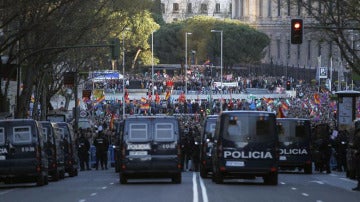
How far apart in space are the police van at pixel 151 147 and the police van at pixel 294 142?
10.4 meters

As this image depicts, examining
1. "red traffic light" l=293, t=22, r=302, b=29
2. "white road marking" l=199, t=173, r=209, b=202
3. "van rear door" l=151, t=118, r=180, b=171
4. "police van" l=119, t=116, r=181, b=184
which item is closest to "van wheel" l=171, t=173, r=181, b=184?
"police van" l=119, t=116, r=181, b=184

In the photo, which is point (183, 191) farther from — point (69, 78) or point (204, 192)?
point (69, 78)

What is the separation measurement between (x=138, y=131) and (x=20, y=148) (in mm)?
3457

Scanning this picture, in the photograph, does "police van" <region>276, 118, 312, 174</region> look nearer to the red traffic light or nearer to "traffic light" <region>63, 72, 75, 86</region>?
the red traffic light

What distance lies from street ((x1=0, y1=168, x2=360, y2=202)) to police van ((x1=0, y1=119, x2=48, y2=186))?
1.80 feet

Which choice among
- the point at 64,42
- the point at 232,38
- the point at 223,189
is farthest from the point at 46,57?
the point at 232,38

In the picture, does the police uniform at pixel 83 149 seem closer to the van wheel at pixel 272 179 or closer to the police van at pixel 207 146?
the police van at pixel 207 146

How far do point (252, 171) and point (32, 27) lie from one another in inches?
429

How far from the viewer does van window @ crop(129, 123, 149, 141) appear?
3750cm

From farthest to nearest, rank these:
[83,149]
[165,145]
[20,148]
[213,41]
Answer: [213,41] → [83,149] → [165,145] → [20,148]

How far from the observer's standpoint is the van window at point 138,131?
3750cm

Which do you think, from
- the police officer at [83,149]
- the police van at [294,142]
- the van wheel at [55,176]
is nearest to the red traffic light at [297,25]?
the police van at [294,142]

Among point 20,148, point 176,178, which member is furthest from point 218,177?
point 20,148

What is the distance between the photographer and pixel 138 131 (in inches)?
1479
